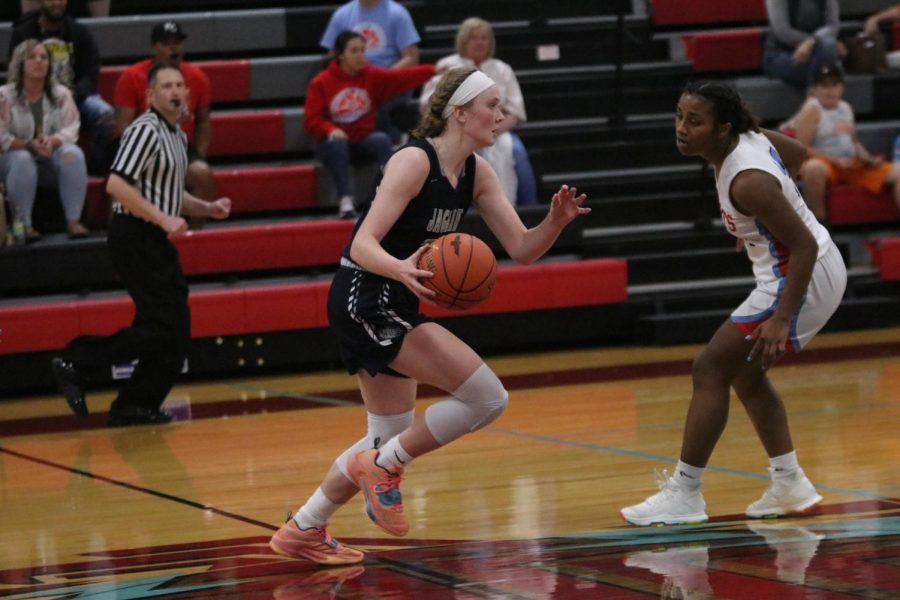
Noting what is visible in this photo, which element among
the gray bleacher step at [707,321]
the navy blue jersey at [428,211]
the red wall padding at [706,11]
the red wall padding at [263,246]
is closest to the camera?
the navy blue jersey at [428,211]

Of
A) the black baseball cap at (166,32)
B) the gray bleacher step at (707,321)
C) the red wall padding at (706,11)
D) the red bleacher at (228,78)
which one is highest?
the red wall padding at (706,11)

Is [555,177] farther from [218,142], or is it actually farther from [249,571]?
[249,571]

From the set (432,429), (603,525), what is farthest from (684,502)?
(432,429)

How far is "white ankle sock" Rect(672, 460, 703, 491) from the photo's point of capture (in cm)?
507

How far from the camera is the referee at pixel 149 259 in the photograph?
24.3 ft

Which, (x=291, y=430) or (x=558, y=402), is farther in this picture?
(x=558, y=402)

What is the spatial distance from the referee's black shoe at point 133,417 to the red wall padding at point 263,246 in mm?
1915

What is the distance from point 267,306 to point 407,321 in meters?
4.93

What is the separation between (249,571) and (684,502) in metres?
1.48

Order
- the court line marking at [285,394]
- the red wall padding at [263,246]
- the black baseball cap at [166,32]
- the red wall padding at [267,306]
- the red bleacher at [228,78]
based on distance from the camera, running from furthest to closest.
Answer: the red bleacher at [228,78] → the red wall padding at [263,246] → the black baseball cap at [166,32] → the red wall padding at [267,306] → the court line marking at [285,394]

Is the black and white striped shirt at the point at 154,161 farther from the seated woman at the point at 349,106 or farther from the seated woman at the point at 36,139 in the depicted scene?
the seated woman at the point at 349,106

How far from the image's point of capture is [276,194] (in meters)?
10.4

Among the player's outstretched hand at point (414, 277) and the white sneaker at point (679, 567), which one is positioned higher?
the player's outstretched hand at point (414, 277)

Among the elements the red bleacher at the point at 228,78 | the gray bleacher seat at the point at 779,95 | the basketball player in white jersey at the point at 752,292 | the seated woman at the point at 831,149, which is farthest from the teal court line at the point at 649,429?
the gray bleacher seat at the point at 779,95
